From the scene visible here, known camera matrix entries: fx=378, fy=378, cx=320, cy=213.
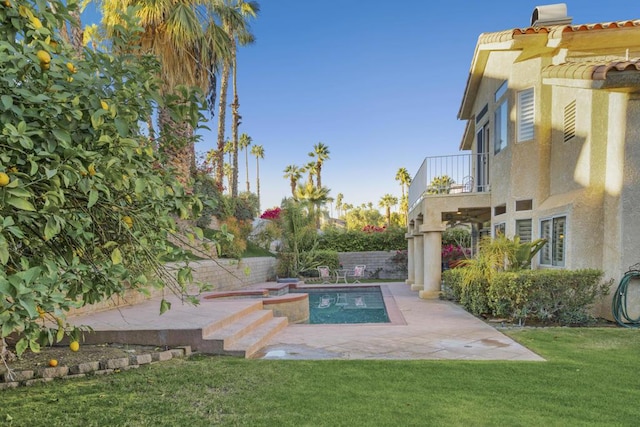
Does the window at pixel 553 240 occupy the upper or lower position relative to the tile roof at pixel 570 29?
lower

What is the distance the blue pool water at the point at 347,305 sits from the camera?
1210 centimetres

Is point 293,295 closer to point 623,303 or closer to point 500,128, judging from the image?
point 623,303

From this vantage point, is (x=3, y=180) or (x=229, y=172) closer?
(x=3, y=180)

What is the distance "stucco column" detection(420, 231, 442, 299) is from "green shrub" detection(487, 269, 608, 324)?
3.97 m

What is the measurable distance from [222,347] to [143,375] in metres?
1.52

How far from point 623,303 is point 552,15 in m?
8.33

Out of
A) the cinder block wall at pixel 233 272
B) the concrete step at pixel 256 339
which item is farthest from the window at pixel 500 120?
the cinder block wall at pixel 233 272

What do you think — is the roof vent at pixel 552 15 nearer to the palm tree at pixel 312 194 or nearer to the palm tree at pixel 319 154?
the palm tree at pixel 312 194

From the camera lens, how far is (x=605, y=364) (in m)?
5.39

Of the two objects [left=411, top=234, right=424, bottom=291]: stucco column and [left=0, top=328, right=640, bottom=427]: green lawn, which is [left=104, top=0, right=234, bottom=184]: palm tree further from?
[left=411, top=234, right=424, bottom=291]: stucco column

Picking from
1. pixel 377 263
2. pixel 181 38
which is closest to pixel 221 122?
pixel 181 38

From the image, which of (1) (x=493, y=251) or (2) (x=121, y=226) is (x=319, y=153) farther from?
(2) (x=121, y=226)

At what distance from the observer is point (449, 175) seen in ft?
42.8

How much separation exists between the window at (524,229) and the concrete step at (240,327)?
7535mm
